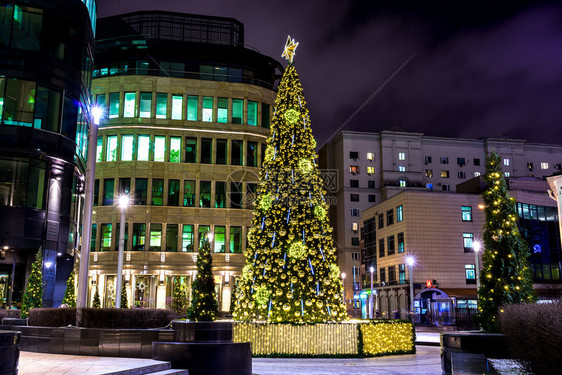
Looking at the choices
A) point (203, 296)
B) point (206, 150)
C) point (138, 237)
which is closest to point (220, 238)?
point (138, 237)

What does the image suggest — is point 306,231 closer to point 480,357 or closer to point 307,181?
point 307,181

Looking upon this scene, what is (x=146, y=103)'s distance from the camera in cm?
5600

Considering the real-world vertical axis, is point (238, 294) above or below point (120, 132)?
below

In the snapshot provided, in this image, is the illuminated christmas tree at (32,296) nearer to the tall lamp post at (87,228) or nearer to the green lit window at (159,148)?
the tall lamp post at (87,228)

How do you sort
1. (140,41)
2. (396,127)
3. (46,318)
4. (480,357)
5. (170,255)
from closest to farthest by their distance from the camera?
(480,357) → (46,318) → (170,255) → (140,41) → (396,127)

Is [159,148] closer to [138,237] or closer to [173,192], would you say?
[173,192]

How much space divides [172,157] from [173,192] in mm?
3654

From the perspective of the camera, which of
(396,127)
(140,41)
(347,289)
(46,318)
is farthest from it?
(396,127)

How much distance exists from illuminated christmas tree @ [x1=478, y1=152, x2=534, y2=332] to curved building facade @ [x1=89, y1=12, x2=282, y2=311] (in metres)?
38.2

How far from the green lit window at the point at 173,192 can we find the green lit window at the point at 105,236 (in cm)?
649

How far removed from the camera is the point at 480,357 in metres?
13.6

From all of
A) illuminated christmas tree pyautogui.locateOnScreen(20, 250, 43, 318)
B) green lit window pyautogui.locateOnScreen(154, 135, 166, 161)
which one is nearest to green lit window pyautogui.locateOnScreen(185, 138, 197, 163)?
green lit window pyautogui.locateOnScreen(154, 135, 166, 161)

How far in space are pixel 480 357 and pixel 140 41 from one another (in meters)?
52.3

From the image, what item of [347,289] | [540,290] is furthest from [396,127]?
[540,290]
